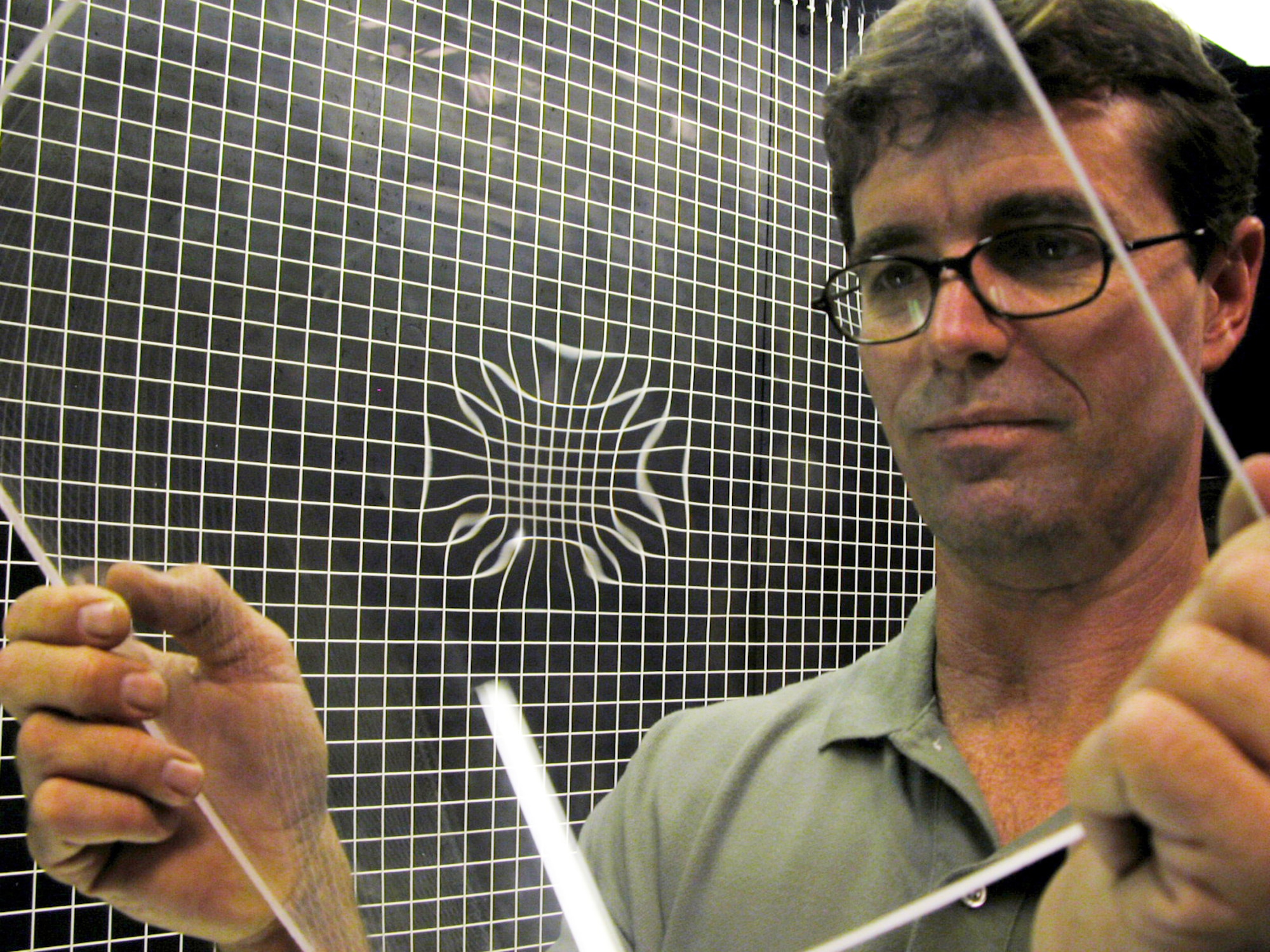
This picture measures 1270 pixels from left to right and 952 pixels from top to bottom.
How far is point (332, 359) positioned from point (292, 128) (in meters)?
0.09

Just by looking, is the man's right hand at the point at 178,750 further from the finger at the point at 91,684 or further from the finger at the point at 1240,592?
the finger at the point at 1240,592

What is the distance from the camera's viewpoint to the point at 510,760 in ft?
1.22

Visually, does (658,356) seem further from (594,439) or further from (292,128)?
(292,128)

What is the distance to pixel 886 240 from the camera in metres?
0.27

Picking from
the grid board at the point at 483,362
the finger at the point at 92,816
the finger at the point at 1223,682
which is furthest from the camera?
the finger at the point at 92,816

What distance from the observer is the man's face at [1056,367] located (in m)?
0.24

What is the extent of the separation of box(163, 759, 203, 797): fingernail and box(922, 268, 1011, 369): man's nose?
37 centimetres

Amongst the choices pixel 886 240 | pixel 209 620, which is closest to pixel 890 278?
pixel 886 240

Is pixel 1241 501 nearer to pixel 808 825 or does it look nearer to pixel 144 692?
pixel 808 825

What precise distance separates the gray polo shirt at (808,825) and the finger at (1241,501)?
8cm

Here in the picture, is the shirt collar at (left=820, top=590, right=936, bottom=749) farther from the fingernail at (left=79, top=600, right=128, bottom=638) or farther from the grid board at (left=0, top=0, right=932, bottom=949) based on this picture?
the fingernail at (left=79, top=600, right=128, bottom=638)

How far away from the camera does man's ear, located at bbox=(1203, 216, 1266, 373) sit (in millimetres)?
260

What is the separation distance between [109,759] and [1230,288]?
1.52 feet

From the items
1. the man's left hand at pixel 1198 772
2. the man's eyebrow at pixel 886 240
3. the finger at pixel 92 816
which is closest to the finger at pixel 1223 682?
the man's left hand at pixel 1198 772
